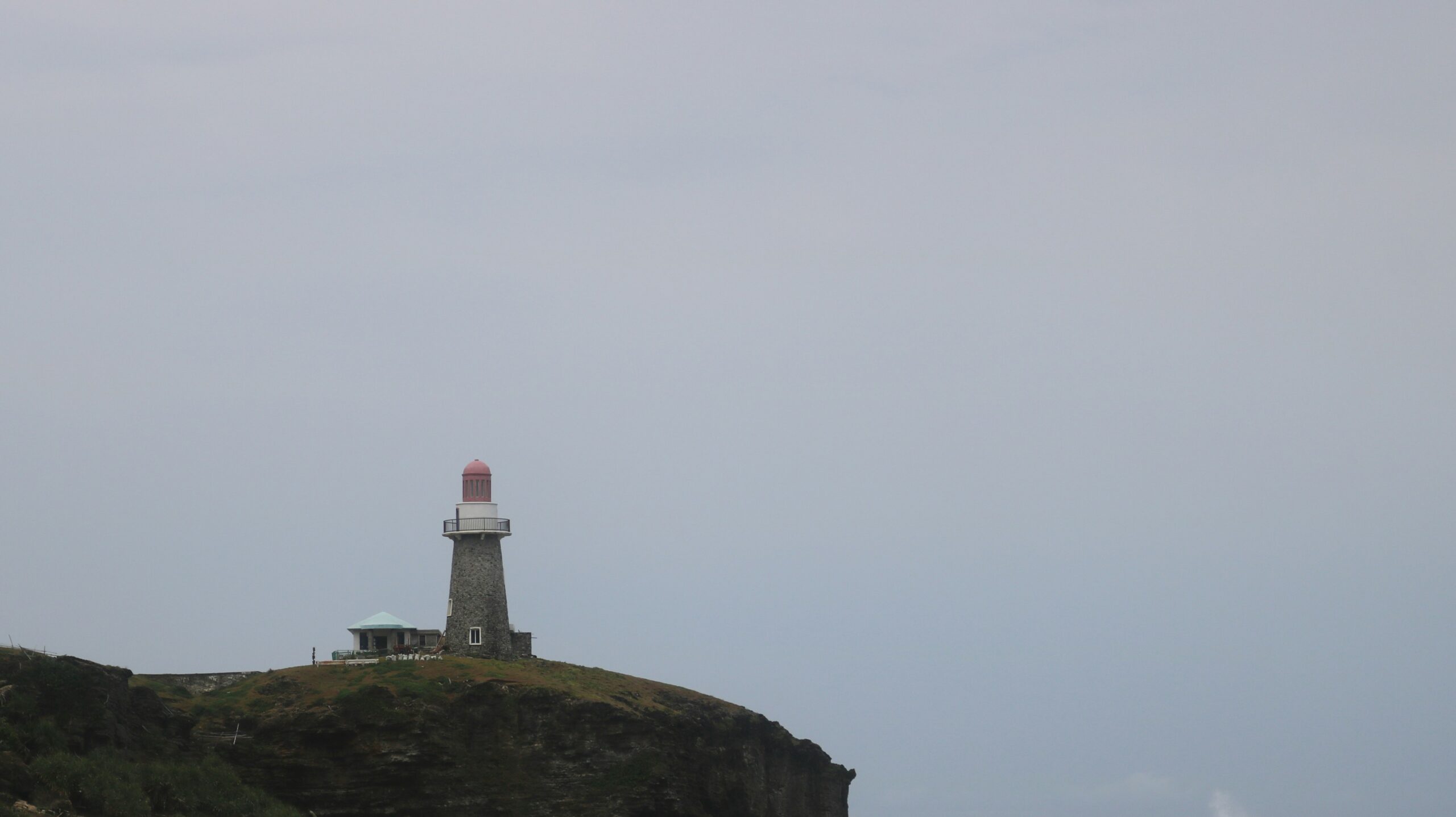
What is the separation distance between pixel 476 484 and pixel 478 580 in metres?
4.76

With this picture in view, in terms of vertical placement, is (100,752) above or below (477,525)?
below

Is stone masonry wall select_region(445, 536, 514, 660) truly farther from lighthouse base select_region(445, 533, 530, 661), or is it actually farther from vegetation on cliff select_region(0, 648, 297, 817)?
vegetation on cliff select_region(0, 648, 297, 817)

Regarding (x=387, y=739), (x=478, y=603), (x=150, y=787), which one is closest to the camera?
(x=150, y=787)

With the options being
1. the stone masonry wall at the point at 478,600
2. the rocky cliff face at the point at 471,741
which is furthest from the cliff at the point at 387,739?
the stone masonry wall at the point at 478,600

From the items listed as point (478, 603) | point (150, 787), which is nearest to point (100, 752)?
point (150, 787)

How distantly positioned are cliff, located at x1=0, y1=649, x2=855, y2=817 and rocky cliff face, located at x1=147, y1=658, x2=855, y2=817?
64 millimetres

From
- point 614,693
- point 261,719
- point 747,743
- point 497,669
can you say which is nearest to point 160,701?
point 261,719

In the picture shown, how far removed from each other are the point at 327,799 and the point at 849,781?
35881 mm

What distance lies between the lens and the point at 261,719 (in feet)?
214

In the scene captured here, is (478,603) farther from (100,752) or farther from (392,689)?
(100,752)

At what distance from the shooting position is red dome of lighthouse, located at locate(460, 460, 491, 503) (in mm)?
79438

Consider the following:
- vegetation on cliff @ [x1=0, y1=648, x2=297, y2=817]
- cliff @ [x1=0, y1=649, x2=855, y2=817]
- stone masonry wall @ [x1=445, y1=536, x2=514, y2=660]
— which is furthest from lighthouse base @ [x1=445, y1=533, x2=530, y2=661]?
vegetation on cliff @ [x1=0, y1=648, x2=297, y2=817]

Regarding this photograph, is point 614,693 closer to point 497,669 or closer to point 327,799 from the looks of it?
point 497,669

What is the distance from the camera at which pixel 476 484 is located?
261ft
